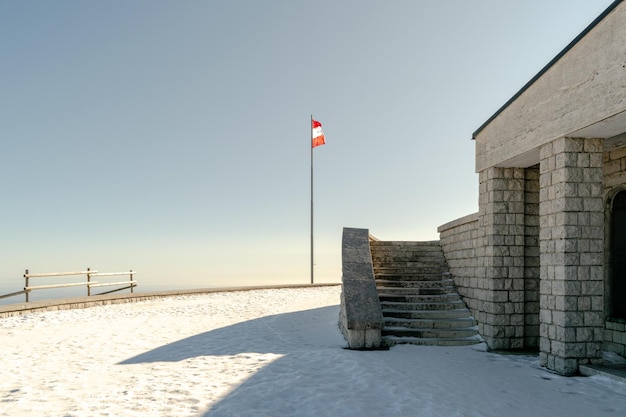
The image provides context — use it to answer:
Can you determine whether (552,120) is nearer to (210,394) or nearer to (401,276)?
(401,276)

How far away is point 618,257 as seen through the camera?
→ 8.67 metres

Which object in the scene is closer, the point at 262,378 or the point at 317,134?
the point at 262,378

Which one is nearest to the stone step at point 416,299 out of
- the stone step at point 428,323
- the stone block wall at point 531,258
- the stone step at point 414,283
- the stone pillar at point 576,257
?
the stone step at point 414,283

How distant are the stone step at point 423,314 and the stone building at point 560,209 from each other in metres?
0.35

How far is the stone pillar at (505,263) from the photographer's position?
914 centimetres

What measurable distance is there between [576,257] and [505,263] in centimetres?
213

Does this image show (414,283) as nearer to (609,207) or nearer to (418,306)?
(418,306)

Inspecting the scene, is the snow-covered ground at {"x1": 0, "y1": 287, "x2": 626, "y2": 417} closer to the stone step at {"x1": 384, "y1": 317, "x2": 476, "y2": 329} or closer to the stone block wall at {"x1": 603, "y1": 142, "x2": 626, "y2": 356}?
the stone step at {"x1": 384, "y1": 317, "x2": 476, "y2": 329}

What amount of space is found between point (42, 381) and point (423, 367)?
588 cm

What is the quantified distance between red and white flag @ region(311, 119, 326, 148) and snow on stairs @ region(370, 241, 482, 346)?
10565 mm

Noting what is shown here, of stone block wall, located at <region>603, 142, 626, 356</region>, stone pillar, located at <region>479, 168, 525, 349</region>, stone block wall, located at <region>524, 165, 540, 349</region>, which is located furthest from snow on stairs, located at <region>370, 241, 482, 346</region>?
stone block wall, located at <region>603, 142, 626, 356</region>

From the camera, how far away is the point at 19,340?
9.79m

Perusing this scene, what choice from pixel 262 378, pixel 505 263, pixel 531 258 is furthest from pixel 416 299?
pixel 262 378

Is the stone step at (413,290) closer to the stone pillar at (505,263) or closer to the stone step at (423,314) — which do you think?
the stone step at (423,314)
